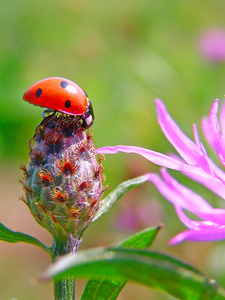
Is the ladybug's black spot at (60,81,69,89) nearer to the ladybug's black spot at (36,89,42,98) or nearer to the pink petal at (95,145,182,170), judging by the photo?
the ladybug's black spot at (36,89,42,98)

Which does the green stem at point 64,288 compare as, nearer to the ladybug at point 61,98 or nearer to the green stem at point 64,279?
the green stem at point 64,279

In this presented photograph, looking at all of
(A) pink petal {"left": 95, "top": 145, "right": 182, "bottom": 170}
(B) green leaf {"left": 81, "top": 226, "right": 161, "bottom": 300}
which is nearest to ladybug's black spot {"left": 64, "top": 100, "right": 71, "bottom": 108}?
(A) pink petal {"left": 95, "top": 145, "right": 182, "bottom": 170}

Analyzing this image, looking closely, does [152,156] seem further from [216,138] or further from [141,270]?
[141,270]

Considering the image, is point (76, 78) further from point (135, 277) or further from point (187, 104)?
point (135, 277)

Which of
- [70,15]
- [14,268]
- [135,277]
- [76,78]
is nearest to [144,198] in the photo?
[14,268]

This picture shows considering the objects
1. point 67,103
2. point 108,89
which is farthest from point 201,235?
point 108,89

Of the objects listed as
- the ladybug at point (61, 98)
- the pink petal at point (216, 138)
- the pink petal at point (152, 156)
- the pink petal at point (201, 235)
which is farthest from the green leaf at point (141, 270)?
the ladybug at point (61, 98)
